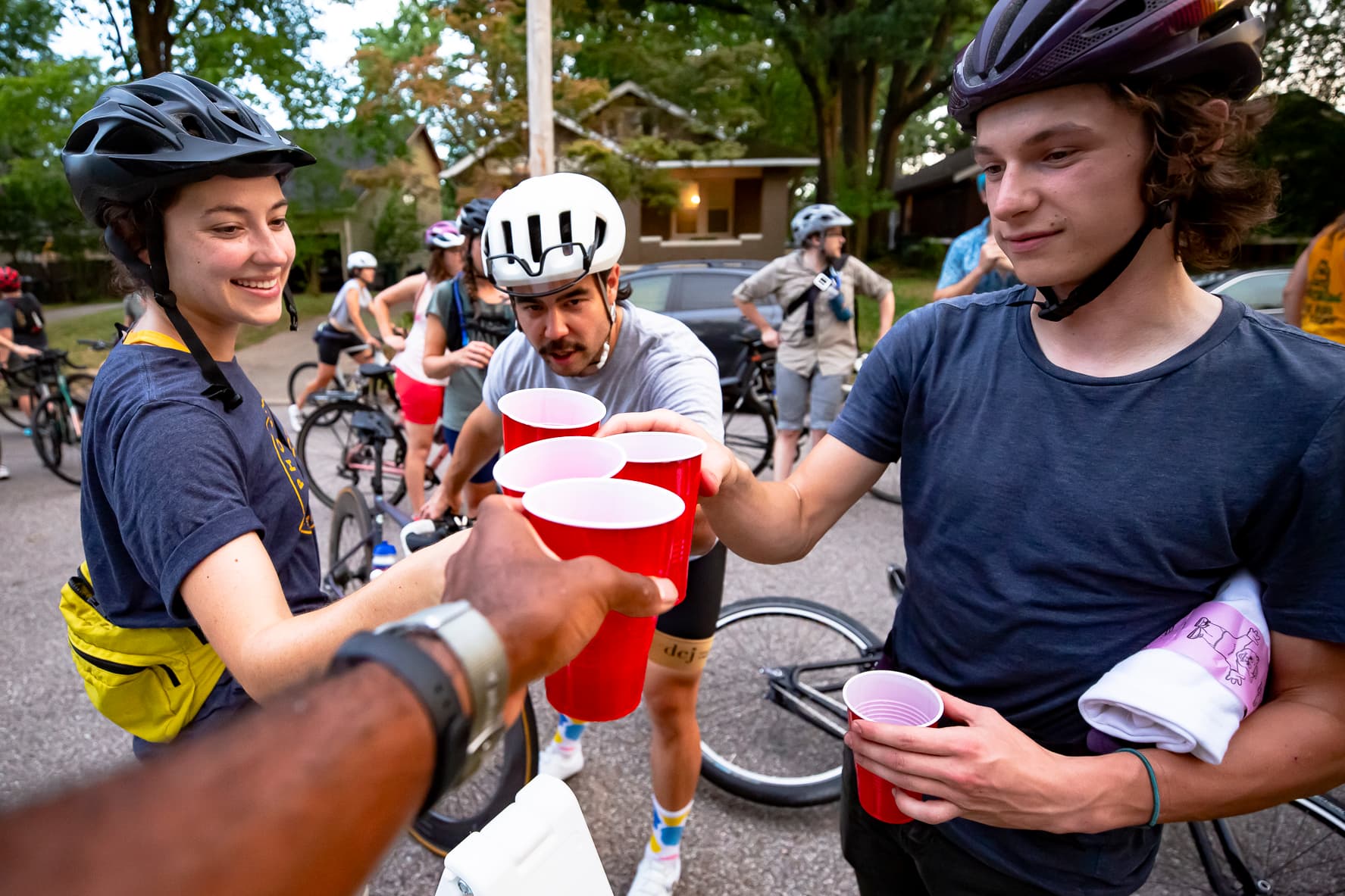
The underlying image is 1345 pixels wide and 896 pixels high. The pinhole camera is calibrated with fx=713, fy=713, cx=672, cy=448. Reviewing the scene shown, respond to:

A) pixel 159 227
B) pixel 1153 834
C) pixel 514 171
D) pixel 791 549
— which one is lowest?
pixel 1153 834

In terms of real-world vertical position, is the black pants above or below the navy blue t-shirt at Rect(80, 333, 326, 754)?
below

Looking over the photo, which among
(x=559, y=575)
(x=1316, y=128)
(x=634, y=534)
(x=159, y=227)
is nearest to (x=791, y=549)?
(x=634, y=534)

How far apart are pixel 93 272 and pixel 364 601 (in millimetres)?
35980

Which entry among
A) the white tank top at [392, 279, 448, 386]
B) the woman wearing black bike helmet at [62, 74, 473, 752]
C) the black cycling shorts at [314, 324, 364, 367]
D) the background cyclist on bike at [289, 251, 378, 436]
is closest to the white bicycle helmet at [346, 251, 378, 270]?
the background cyclist on bike at [289, 251, 378, 436]

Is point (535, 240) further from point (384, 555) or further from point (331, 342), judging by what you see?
point (331, 342)

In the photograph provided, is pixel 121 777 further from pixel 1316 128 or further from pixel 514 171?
pixel 1316 128

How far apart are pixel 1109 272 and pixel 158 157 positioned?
189 centimetres

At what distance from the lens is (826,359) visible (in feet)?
20.3

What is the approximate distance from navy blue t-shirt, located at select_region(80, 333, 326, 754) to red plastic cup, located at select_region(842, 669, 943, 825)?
3.93ft

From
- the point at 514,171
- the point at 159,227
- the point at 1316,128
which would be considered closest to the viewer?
the point at 159,227

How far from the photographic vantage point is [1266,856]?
8.28 ft

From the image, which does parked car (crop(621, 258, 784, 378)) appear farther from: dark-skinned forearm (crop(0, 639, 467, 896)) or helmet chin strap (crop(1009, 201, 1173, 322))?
dark-skinned forearm (crop(0, 639, 467, 896))

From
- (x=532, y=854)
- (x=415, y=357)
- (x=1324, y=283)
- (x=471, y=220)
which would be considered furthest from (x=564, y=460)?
(x=1324, y=283)

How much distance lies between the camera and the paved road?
2.69 metres
